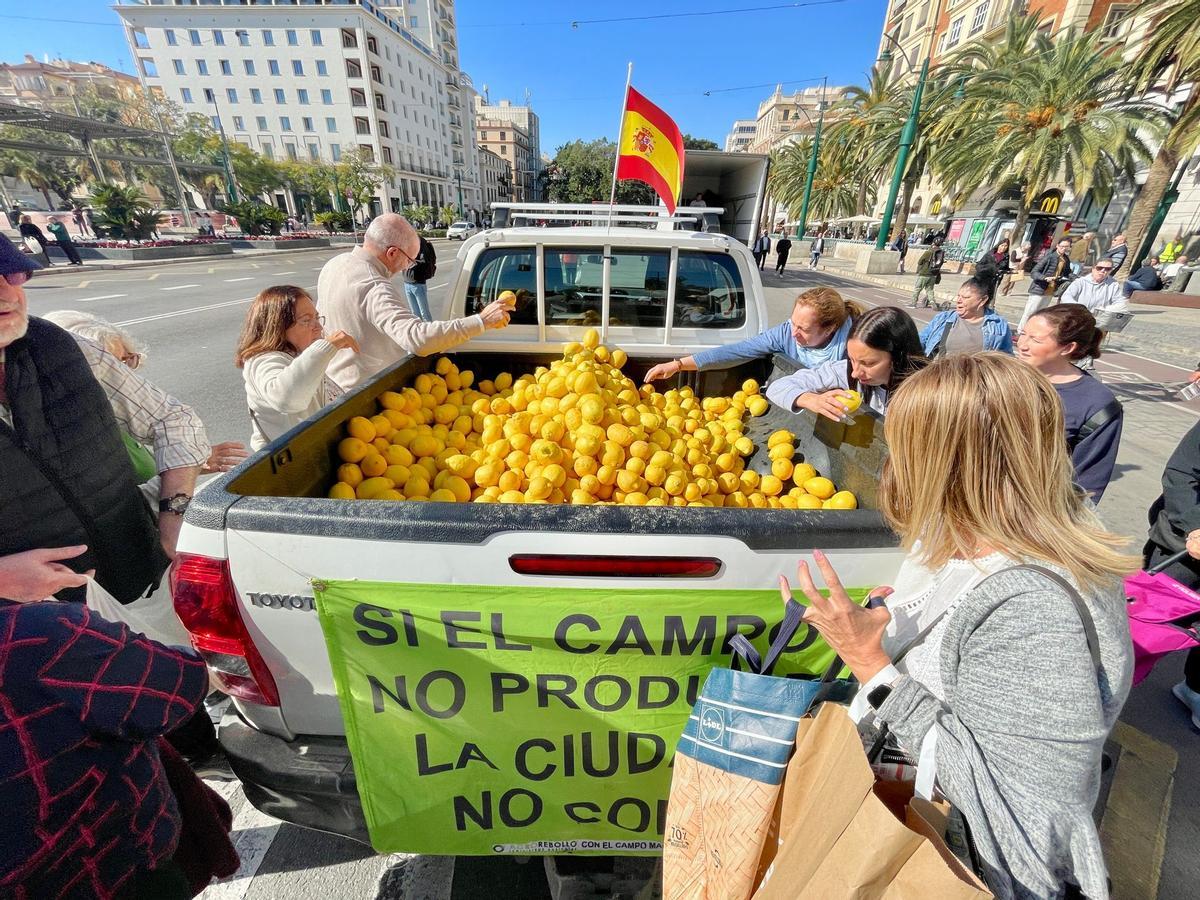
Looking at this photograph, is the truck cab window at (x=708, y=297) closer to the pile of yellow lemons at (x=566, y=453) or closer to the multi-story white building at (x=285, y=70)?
the pile of yellow lemons at (x=566, y=453)

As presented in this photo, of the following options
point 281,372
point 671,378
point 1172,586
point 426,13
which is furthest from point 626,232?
point 426,13

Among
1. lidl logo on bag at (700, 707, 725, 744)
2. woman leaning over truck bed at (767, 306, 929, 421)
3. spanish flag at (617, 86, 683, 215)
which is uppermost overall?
spanish flag at (617, 86, 683, 215)

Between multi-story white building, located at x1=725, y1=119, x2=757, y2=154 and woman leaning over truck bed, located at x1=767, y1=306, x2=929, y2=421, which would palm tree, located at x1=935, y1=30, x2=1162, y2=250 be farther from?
multi-story white building, located at x1=725, y1=119, x2=757, y2=154

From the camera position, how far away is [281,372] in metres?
2.59

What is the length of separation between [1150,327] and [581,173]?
65.4 m

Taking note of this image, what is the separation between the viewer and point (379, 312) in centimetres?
310

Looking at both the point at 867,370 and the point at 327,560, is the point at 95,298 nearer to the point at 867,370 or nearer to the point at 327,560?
the point at 327,560

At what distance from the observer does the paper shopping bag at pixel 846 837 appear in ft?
3.21

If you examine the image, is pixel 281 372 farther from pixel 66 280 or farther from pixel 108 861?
pixel 66 280

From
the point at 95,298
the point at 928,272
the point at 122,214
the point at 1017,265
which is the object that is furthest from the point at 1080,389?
the point at 122,214

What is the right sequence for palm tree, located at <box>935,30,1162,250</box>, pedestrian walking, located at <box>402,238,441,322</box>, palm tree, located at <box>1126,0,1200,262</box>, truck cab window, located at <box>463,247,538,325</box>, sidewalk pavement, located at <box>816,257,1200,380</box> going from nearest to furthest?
truck cab window, located at <box>463,247,538,325</box> → pedestrian walking, located at <box>402,238,441,322</box> → sidewalk pavement, located at <box>816,257,1200,380</box> → palm tree, located at <box>1126,0,1200,262</box> → palm tree, located at <box>935,30,1162,250</box>

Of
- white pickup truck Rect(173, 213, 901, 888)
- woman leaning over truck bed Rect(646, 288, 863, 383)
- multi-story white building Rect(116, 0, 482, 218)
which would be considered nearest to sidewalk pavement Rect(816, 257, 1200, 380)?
woman leaning over truck bed Rect(646, 288, 863, 383)

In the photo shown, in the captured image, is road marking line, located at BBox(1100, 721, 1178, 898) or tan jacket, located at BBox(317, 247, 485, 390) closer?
road marking line, located at BBox(1100, 721, 1178, 898)

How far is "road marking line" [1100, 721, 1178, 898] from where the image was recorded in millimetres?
2090
